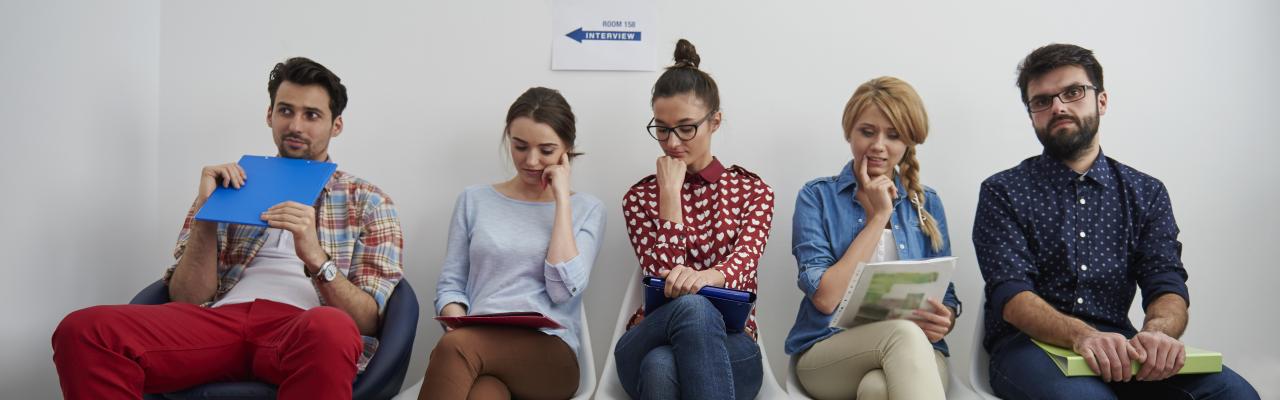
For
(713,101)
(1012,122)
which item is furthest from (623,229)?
(1012,122)

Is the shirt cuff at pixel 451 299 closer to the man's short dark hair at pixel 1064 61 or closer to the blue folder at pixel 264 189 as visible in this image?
the blue folder at pixel 264 189

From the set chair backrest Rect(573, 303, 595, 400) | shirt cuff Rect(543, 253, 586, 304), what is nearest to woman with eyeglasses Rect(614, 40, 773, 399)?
chair backrest Rect(573, 303, 595, 400)

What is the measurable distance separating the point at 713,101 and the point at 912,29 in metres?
0.89

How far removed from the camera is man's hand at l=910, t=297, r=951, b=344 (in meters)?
2.20

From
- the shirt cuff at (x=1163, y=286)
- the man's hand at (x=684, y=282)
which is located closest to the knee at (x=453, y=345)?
the man's hand at (x=684, y=282)

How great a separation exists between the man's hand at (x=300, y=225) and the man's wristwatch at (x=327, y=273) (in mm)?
13

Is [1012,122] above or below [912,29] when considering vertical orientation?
below

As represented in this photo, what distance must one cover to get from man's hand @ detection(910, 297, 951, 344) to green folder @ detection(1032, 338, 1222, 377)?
27cm

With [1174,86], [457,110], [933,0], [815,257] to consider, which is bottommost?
[815,257]

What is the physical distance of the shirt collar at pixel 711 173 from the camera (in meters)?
2.51

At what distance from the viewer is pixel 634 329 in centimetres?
210

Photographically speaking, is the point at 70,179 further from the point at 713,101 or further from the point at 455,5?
the point at 713,101

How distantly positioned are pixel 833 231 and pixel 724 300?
0.59 meters

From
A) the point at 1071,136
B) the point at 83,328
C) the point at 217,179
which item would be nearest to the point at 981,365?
the point at 1071,136
